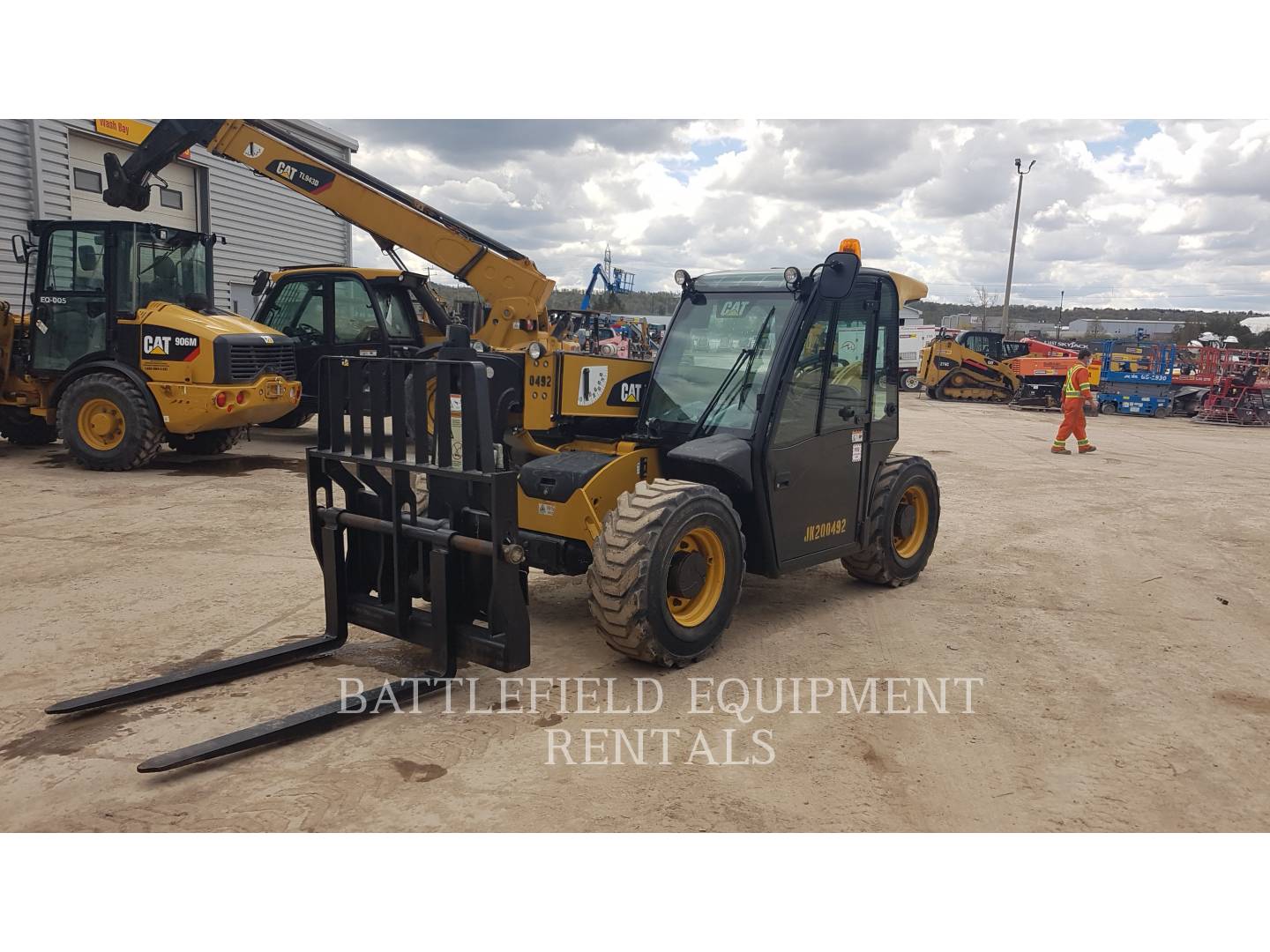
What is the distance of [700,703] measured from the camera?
14.9 feet

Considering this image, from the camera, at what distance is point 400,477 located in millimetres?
4648

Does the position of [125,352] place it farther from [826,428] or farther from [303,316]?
[826,428]

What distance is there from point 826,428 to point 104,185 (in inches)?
653

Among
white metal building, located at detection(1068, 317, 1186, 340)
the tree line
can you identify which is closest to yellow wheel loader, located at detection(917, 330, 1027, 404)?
the tree line

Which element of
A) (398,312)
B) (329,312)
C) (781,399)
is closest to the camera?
(781,399)

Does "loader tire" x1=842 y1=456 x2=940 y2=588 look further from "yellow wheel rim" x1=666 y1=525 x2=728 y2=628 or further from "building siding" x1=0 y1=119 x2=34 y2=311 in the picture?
"building siding" x1=0 y1=119 x2=34 y2=311

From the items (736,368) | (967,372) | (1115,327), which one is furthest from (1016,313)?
(736,368)

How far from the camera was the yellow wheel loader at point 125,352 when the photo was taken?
1034cm

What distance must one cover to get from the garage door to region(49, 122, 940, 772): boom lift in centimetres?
1235

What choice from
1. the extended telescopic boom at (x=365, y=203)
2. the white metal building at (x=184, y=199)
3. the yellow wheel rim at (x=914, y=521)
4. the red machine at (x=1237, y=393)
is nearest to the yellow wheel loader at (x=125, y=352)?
the extended telescopic boom at (x=365, y=203)

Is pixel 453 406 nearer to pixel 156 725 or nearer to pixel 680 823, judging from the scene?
pixel 156 725

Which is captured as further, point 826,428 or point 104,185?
point 104,185

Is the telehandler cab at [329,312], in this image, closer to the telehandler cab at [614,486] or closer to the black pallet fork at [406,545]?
the telehandler cab at [614,486]

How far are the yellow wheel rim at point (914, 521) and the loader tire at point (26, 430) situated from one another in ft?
33.8
